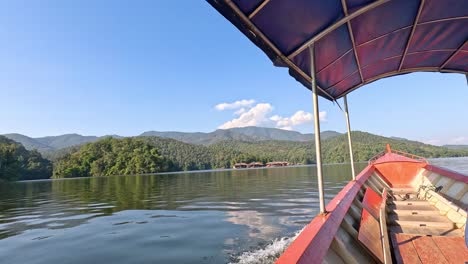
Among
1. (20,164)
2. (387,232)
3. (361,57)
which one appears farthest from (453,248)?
(20,164)

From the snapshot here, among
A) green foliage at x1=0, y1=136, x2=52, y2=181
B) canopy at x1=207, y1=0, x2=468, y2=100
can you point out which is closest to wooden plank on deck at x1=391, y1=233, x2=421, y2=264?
canopy at x1=207, y1=0, x2=468, y2=100

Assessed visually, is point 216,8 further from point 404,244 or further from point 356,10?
point 404,244

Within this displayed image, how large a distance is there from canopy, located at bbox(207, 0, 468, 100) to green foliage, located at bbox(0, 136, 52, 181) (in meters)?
86.2

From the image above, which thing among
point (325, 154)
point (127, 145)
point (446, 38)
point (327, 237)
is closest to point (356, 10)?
point (446, 38)

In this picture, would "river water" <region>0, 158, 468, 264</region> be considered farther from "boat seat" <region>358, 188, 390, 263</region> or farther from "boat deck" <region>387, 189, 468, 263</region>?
"boat deck" <region>387, 189, 468, 263</region>

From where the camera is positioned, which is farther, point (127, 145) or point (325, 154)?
point (325, 154)

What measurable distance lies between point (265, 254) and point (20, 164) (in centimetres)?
9322

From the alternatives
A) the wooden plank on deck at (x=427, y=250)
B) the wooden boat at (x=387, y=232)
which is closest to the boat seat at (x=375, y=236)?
the wooden boat at (x=387, y=232)

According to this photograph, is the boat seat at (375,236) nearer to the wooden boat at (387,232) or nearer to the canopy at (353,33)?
the wooden boat at (387,232)

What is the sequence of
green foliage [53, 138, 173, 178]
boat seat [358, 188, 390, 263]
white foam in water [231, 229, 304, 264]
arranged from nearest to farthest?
boat seat [358, 188, 390, 263] → white foam in water [231, 229, 304, 264] → green foliage [53, 138, 173, 178]

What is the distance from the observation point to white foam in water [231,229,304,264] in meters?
5.76

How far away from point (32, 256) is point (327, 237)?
775cm

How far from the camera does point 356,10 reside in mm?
3023

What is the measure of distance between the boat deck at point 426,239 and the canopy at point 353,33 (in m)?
2.82
